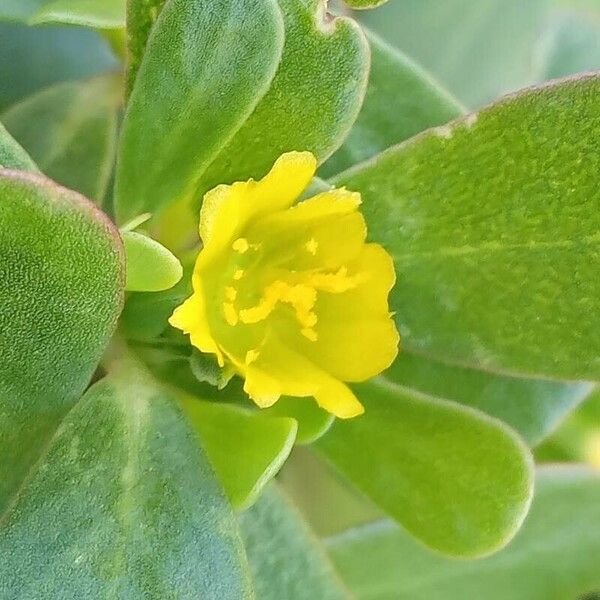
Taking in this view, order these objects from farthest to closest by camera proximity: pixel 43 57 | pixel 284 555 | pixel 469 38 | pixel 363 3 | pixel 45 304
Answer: pixel 469 38
pixel 43 57
pixel 284 555
pixel 363 3
pixel 45 304

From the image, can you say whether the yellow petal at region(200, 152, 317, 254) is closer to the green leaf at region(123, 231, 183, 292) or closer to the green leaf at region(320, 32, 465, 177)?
the green leaf at region(123, 231, 183, 292)

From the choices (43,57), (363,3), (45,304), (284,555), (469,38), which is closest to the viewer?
(45,304)

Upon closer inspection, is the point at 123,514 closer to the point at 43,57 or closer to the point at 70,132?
the point at 70,132

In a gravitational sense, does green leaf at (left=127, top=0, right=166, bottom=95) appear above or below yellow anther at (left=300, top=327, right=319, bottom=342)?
above

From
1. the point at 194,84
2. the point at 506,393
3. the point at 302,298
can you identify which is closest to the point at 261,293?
the point at 302,298

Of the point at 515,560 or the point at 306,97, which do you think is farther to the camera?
the point at 515,560

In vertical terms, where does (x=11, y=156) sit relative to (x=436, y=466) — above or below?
above

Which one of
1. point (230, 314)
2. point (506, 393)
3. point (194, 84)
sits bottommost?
point (506, 393)

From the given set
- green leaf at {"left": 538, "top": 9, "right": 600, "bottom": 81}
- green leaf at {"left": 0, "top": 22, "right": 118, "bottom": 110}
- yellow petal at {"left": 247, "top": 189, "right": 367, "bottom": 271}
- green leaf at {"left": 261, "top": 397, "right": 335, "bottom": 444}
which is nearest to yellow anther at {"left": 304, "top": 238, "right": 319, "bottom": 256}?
yellow petal at {"left": 247, "top": 189, "right": 367, "bottom": 271}
